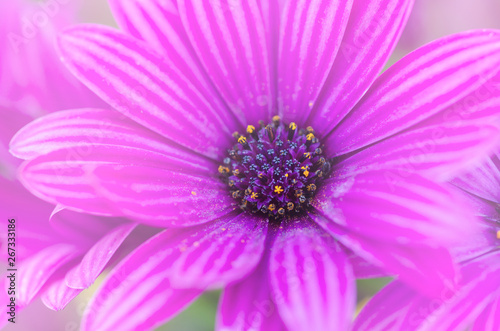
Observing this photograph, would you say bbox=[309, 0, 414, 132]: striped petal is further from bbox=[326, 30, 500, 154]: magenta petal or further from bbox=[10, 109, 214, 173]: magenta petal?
bbox=[10, 109, 214, 173]: magenta petal

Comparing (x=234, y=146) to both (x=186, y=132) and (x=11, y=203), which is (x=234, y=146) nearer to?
(x=186, y=132)

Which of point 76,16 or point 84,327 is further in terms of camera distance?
point 76,16

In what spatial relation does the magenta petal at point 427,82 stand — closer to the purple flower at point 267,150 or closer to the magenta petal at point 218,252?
the purple flower at point 267,150

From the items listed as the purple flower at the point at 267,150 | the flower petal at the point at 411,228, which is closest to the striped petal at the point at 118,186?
the purple flower at the point at 267,150

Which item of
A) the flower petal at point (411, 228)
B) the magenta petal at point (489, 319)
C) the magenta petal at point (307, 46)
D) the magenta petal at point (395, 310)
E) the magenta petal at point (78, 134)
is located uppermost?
the magenta petal at point (307, 46)

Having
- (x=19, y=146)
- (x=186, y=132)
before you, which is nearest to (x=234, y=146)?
(x=186, y=132)
